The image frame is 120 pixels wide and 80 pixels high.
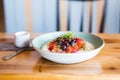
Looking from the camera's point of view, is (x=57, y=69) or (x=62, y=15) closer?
(x=57, y=69)

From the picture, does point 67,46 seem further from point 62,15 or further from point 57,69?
point 62,15

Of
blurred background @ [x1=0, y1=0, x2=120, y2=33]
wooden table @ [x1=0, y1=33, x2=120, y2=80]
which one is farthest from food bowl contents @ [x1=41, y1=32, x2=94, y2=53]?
blurred background @ [x1=0, y1=0, x2=120, y2=33]

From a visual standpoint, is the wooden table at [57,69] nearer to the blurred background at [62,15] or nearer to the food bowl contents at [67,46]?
the food bowl contents at [67,46]

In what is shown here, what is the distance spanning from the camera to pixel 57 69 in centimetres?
102

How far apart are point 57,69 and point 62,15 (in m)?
1.60

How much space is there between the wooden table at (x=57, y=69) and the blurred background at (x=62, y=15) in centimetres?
138

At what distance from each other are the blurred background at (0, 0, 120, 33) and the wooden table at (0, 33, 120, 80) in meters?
1.38

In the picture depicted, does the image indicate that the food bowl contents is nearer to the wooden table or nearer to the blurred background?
the wooden table

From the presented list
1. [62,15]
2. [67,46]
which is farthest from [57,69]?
[62,15]

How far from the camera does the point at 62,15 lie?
8.36 ft

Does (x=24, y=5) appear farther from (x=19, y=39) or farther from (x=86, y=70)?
(x=86, y=70)

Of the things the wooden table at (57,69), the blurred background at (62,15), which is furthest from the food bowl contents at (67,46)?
the blurred background at (62,15)

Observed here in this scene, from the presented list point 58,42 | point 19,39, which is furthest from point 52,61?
point 19,39

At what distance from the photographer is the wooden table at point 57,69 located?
968 millimetres
